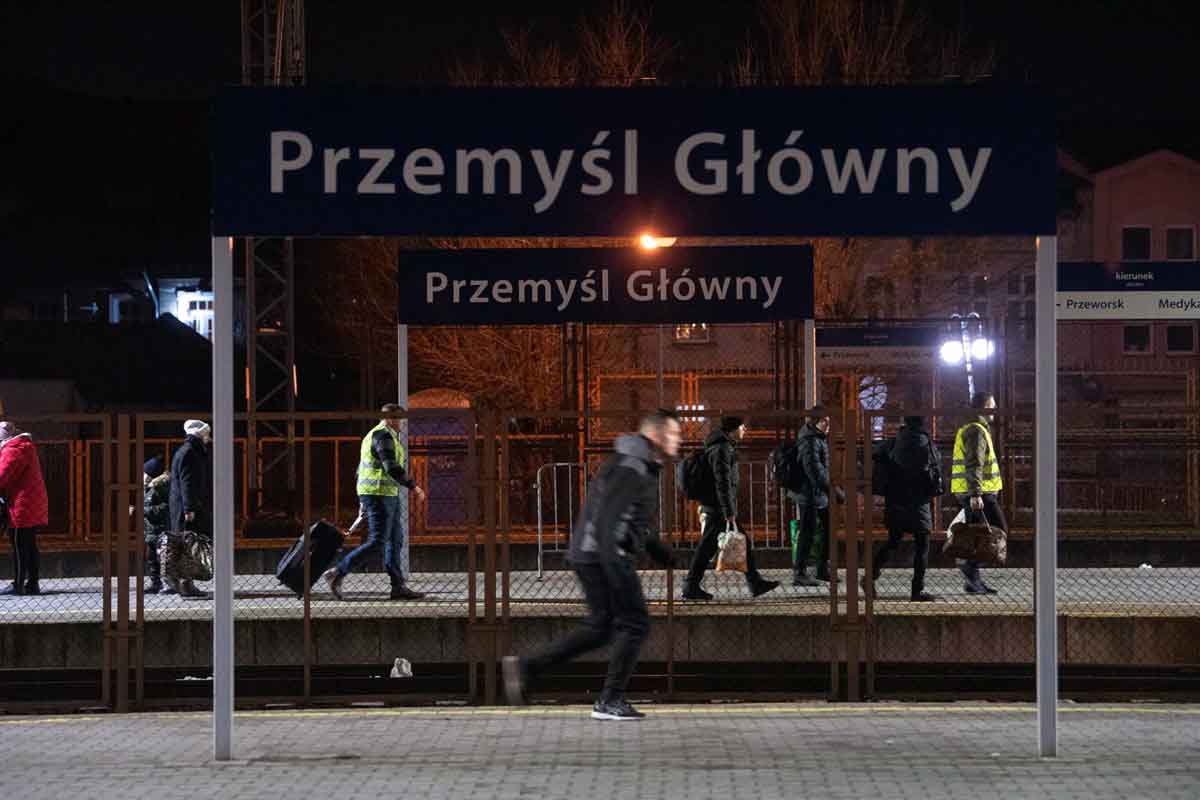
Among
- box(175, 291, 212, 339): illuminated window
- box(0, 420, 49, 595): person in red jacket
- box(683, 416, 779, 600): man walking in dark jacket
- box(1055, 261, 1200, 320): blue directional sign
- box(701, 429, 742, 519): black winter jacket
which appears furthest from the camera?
box(175, 291, 212, 339): illuminated window

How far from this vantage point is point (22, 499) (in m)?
17.8

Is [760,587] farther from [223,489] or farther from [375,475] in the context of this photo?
[223,489]

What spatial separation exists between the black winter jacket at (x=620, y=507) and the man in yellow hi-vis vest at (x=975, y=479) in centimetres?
726

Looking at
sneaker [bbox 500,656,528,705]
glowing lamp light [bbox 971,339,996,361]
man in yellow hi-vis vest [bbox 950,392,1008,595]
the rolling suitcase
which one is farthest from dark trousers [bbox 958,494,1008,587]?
sneaker [bbox 500,656,528,705]

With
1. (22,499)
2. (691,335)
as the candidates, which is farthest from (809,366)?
(691,335)

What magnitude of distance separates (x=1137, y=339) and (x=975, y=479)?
42.0 metres

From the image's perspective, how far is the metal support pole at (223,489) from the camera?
874 centimetres

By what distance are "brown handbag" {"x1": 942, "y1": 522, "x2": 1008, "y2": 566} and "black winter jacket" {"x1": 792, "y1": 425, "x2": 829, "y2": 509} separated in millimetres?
1310

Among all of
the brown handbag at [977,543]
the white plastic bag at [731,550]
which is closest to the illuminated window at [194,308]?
the white plastic bag at [731,550]

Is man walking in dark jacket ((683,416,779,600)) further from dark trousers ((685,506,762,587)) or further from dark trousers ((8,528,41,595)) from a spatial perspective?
dark trousers ((8,528,41,595))

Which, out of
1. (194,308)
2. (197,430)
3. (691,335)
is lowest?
(197,430)

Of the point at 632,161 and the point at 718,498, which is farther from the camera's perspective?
the point at 718,498

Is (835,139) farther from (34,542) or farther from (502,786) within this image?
(34,542)

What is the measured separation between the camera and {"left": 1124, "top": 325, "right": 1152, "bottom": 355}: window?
5609cm
